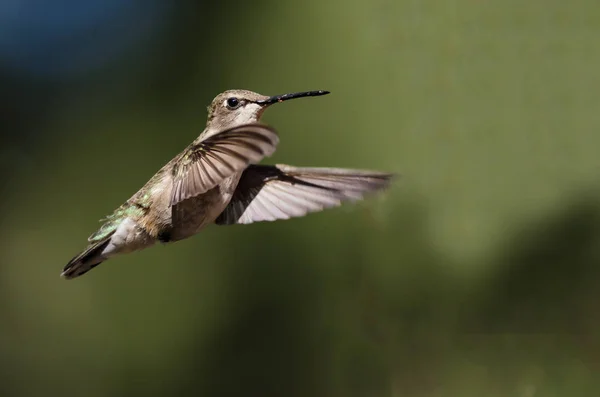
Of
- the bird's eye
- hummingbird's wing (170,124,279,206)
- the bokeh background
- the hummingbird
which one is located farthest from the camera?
the bokeh background

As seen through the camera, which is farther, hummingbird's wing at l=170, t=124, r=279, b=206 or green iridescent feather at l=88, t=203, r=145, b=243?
green iridescent feather at l=88, t=203, r=145, b=243

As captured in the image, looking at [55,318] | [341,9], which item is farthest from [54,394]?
[341,9]

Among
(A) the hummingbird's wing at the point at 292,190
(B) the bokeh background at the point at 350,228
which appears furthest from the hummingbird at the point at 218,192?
(B) the bokeh background at the point at 350,228

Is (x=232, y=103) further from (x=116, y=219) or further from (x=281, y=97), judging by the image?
(x=116, y=219)

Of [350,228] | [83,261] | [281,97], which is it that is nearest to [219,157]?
[281,97]

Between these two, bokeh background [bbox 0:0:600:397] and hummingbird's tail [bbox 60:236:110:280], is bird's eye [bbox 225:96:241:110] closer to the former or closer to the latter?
hummingbird's tail [bbox 60:236:110:280]

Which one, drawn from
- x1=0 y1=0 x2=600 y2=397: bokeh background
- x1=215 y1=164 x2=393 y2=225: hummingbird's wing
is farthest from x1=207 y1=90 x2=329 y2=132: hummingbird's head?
x1=0 y1=0 x2=600 y2=397: bokeh background

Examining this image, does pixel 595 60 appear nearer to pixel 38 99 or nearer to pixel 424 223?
pixel 424 223
